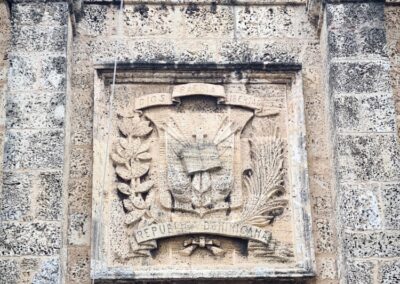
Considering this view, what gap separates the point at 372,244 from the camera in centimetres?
648

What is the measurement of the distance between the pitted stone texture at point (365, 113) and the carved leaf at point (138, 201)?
1.48m

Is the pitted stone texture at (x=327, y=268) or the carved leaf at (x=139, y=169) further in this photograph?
the carved leaf at (x=139, y=169)

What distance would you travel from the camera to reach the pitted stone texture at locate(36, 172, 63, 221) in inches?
256

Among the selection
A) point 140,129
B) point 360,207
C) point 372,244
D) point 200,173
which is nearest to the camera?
point 372,244

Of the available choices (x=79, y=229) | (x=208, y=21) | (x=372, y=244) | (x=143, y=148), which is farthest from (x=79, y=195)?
(x=372, y=244)

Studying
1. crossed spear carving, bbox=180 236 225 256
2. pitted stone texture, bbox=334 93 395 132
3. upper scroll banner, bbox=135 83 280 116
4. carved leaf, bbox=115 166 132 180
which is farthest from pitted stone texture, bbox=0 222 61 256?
pitted stone texture, bbox=334 93 395 132

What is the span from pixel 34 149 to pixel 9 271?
884mm

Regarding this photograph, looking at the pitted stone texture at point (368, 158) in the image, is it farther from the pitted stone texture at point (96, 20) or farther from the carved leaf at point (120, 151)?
the pitted stone texture at point (96, 20)

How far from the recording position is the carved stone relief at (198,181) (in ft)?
22.0

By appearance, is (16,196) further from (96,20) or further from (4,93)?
(96,20)

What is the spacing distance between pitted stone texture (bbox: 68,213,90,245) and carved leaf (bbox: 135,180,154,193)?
1.35 ft

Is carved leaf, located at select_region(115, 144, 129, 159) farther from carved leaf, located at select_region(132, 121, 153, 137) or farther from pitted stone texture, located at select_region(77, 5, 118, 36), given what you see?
pitted stone texture, located at select_region(77, 5, 118, 36)

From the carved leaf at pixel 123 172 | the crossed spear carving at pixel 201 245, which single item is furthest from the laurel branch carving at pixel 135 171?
the crossed spear carving at pixel 201 245

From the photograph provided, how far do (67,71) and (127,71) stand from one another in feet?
1.51
